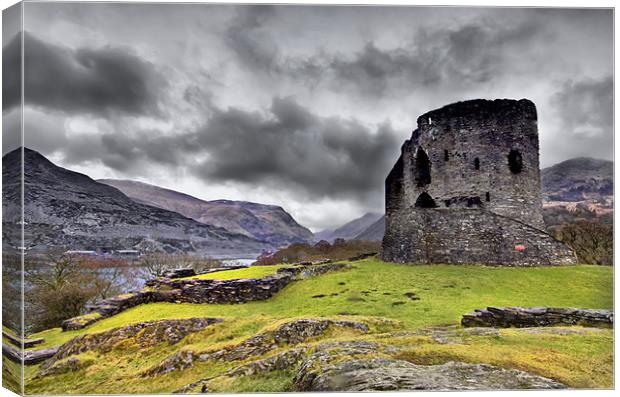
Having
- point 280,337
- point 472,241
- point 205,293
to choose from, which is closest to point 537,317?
point 280,337

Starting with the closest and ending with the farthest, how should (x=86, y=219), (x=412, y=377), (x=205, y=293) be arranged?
(x=412, y=377)
(x=205, y=293)
(x=86, y=219)

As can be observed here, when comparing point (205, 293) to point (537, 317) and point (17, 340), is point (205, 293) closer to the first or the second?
point (17, 340)

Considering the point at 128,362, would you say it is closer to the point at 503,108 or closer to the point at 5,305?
the point at 5,305

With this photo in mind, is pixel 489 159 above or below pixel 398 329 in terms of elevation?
above

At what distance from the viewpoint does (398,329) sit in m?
6.76

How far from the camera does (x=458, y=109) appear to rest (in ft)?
47.0

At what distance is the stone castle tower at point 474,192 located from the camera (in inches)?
433

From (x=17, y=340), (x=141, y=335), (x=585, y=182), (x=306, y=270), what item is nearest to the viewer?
(x=17, y=340)

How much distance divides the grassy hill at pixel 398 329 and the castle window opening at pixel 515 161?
15.9 ft

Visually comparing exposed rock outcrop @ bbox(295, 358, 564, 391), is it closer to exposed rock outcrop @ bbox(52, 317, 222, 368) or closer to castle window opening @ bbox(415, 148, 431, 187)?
exposed rock outcrop @ bbox(52, 317, 222, 368)

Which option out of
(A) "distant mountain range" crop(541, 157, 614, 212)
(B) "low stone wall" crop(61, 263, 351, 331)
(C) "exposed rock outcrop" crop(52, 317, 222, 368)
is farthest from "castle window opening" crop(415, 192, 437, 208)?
(C) "exposed rock outcrop" crop(52, 317, 222, 368)

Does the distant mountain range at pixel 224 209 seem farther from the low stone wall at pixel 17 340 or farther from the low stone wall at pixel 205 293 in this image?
the low stone wall at pixel 17 340

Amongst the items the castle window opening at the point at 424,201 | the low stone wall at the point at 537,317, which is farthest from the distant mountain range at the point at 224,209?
the low stone wall at the point at 537,317

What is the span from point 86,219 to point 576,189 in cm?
1466
